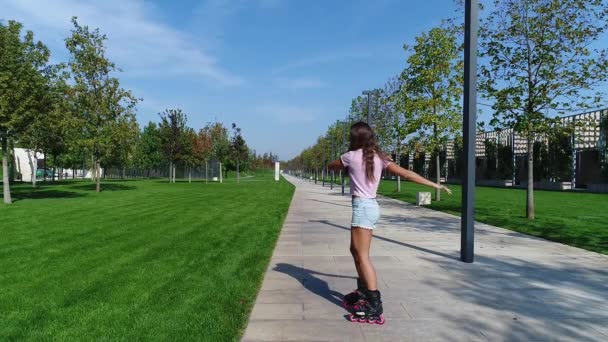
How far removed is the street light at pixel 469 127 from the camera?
678 centimetres

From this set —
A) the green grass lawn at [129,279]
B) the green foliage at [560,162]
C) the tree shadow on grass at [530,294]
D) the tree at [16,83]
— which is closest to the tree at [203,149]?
the tree at [16,83]

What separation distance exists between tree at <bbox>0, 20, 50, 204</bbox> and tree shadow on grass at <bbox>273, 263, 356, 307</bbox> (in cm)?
1480

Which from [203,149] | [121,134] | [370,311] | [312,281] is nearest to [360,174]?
[370,311]

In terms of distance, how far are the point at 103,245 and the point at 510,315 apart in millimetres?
6817

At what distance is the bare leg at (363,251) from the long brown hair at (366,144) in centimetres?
52

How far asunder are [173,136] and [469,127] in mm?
46405

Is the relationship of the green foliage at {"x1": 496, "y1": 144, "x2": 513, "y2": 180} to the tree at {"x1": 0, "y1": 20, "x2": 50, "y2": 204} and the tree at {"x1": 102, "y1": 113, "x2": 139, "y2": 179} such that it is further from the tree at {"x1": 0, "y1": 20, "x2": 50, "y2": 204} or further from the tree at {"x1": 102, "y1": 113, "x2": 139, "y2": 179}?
the tree at {"x1": 0, "y1": 20, "x2": 50, "y2": 204}

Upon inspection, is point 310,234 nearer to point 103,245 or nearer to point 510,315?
point 103,245

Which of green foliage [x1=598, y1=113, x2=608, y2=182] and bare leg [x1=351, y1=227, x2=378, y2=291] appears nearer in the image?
bare leg [x1=351, y1=227, x2=378, y2=291]

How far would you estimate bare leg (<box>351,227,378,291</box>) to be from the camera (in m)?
4.18

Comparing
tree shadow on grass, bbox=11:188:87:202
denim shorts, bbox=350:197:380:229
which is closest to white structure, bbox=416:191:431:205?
denim shorts, bbox=350:197:380:229

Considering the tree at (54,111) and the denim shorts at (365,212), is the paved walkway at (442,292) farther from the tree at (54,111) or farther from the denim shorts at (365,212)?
the tree at (54,111)

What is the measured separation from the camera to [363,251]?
4.22 metres

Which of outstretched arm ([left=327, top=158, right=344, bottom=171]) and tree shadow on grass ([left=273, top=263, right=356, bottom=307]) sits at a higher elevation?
outstretched arm ([left=327, top=158, right=344, bottom=171])
